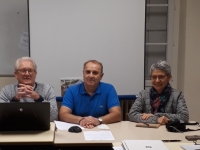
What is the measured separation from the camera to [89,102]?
2.64 metres

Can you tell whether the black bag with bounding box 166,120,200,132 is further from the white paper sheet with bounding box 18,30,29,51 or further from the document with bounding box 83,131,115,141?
the white paper sheet with bounding box 18,30,29,51

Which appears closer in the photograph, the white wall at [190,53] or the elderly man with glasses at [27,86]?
the elderly man with glasses at [27,86]

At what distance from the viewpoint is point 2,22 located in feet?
10.7

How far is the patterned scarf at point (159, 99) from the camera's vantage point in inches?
101

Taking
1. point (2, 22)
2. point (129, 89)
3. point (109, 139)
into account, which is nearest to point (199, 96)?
point (129, 89)

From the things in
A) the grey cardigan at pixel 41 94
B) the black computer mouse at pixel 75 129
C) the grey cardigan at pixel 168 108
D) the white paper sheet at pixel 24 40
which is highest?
the white paper sheet at pixel 24 40

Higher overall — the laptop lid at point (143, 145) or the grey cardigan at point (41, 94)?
the grey cardigan at point (41, 94)

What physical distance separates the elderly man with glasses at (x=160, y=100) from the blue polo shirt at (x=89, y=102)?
9.0 inches

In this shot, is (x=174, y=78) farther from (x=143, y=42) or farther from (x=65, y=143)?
(x=65, y=143)

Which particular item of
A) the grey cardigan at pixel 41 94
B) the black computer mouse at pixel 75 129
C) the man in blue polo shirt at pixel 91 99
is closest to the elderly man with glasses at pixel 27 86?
the grey cardigan at pixel 41 94

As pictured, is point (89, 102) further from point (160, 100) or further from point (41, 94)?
point (160, 100)

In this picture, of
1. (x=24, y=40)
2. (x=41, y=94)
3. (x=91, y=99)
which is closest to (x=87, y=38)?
(x=24, y=40)

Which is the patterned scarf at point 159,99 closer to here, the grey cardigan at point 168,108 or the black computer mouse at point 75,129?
the grey cardigan at point 168,108

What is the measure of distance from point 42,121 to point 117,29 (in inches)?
64.7
